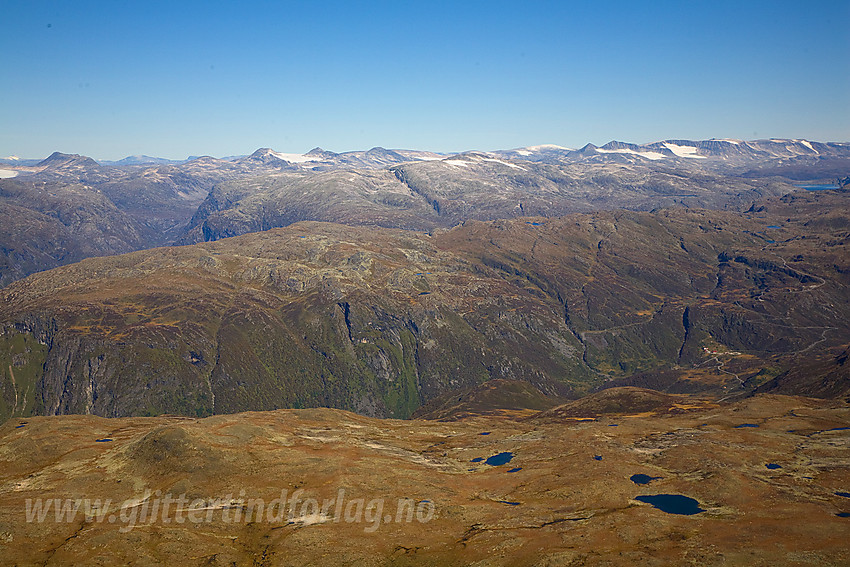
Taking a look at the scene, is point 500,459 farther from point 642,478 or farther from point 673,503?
point 673,503

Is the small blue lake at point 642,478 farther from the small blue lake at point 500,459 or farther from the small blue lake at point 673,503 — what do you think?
the small blue lake at point 500,459

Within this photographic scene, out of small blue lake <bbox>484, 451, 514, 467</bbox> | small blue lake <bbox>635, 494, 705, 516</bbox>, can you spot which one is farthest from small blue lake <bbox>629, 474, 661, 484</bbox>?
small blue lake <bbox>484, 451, 514, 467</bbox>

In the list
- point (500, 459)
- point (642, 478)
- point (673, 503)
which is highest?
point (673, 503)

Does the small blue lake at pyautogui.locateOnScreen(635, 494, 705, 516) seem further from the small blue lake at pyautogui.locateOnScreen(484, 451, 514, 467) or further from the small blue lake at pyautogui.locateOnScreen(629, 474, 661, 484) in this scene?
the small blue lake at pyautogui.locateOnScreen(484, 451, 514, 467)

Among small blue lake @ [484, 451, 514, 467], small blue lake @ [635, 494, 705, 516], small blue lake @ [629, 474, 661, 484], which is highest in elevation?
small blue lake @ [635, 494, 705, 516]

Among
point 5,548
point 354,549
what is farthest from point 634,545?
point 5,548

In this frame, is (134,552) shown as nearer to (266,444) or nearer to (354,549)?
(354,549)

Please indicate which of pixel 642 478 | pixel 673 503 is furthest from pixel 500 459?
pixel 673 503

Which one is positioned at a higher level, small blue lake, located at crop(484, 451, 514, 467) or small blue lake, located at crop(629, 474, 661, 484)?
small blue lake, located at crop(629, 474, 661, 484)
